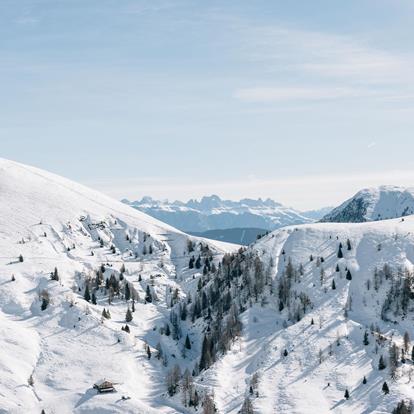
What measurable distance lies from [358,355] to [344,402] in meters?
22.5

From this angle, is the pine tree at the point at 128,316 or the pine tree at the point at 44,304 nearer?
the pine tree at the point at 44,304

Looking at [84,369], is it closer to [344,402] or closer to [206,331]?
[206,331]

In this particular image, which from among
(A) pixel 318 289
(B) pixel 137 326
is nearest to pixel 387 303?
(A) pixel 318 289

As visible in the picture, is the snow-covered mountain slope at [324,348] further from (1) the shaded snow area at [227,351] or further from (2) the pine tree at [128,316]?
(2) the pine tree at [128,316]

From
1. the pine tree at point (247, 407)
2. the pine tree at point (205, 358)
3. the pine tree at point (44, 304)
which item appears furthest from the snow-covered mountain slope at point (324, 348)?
the pine tree at point (44, 304)

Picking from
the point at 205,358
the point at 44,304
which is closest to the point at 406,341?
the point at 205,358

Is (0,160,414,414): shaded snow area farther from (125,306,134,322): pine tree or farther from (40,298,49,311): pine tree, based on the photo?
(40,298,49,311): pine tree

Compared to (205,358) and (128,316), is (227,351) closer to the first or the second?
(205,358)

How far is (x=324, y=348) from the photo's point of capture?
164000mm

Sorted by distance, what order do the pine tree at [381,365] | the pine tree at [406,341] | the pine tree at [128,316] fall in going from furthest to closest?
the pine tree at [128,316] < the pine tree at [406,341] < the pine tree at [381,365]

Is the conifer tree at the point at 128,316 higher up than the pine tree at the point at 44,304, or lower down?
lower down

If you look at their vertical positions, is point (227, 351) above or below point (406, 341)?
below

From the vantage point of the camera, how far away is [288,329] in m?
177

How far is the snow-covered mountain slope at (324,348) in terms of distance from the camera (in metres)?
142
